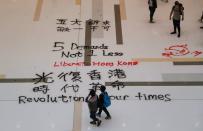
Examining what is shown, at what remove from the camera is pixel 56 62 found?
38.5 feet

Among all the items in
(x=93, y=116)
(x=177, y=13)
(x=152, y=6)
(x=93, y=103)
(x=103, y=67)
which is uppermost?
(x=152, y=6)

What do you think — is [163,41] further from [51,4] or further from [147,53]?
[51,4]

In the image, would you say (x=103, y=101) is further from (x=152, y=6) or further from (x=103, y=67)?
(x=152, y=6)

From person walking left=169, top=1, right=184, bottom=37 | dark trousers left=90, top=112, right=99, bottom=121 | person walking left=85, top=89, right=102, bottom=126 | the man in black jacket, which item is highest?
the man in black jacket

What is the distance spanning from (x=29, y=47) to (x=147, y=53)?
10.6ft

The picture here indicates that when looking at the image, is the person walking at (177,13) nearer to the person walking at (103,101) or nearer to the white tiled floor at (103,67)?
the white tiled floor at (103,67)

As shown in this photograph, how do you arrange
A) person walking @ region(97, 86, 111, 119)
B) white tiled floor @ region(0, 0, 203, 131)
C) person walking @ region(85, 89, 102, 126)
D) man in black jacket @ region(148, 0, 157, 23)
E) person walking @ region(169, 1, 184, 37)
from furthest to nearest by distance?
man in black jacket @ region(148, 0, 157, 23)
person walking @ region(169, 1, 184, 37)
white tiled floor @ region(0, 0, 203, 131)
person walking @ region(97, 86, 111, 119)
person walking @ region(85, 89, 102, 126)

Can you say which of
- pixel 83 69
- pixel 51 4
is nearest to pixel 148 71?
pixel 83 69

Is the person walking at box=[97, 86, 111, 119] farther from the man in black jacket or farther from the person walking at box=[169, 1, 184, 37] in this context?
the man in black jacket

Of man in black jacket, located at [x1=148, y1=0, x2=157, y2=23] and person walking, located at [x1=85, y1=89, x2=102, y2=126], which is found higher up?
man in black jacket, located at [x1=148, y1=0, x2=157, y2=23]

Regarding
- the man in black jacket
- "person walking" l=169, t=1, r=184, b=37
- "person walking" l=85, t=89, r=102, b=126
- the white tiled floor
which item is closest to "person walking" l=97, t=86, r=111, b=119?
"person walking" l=85, t=89, r=102, b=126

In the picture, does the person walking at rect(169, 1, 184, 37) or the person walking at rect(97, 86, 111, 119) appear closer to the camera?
the person walking at rect(97, 86, 111, 119)

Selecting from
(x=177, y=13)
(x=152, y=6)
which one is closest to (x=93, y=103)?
(x=177, y=13)

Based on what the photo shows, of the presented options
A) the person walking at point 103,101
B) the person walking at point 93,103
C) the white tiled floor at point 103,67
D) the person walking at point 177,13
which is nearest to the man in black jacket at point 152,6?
the white tiled floor at point 103,67
